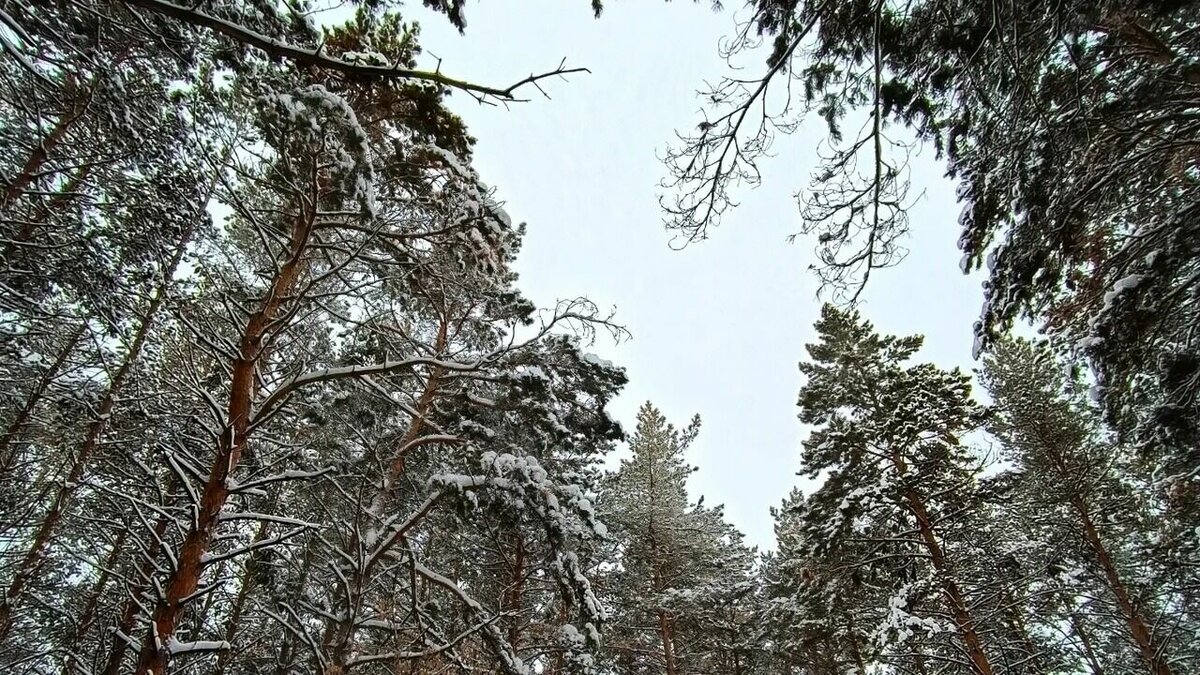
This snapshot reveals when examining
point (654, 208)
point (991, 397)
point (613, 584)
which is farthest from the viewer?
point (613, 584)

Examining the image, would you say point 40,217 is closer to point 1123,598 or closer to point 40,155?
point 40,155

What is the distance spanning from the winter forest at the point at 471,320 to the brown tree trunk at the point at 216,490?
25 millimetres

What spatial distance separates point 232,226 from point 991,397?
1796 cm

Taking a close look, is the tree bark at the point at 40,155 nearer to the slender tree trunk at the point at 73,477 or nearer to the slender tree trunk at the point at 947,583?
the slender tree trunk at the point at 73,477

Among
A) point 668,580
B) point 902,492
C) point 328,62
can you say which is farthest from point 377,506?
point 668,580

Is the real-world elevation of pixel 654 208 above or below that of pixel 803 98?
below

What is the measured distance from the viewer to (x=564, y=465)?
10.1m

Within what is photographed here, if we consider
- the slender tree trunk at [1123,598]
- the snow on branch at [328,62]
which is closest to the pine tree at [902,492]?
the slender tree trunk at [1123,598]

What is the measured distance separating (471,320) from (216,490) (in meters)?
5.31

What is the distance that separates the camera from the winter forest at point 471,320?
378 centimetres

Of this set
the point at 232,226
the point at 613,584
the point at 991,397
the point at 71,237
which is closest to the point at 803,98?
the point at 71,237

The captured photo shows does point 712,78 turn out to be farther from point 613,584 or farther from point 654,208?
point 613,584

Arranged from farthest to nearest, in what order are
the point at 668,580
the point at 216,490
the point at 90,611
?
the point at 668,580, the point at 90,611, the point at 216,490

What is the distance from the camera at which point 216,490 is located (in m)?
3.98
